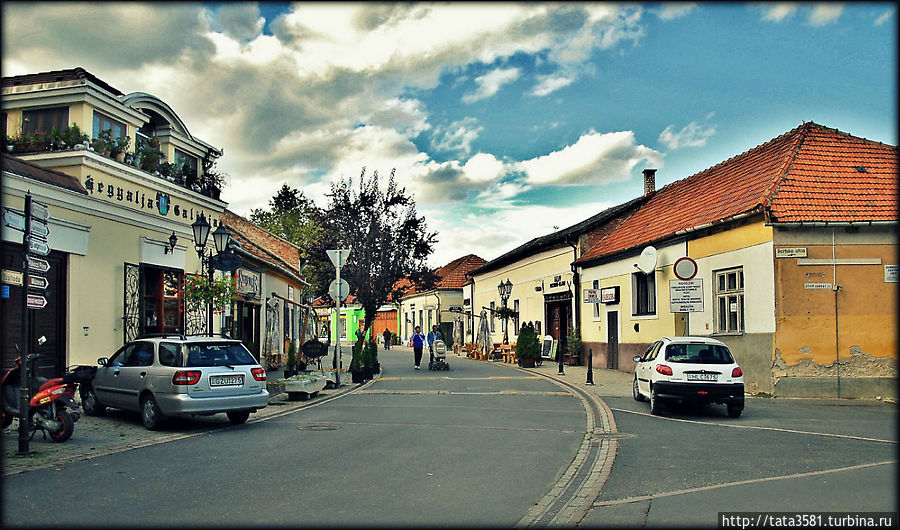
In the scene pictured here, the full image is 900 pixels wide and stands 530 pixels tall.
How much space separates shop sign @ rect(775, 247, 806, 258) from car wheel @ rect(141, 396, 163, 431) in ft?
47.4

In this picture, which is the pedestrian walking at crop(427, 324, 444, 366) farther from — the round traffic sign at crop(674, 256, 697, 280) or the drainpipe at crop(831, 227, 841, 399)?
the drainpipe at crop(831, 227, 841, 399)

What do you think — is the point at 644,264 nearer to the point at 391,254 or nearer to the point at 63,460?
the point at 391,254

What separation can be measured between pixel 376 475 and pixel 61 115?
45.6ft

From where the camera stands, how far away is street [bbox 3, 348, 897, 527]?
268 inches

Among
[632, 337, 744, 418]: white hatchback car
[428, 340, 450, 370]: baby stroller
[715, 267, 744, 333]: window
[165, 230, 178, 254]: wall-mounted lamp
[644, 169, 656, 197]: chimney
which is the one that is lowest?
[428, 340, 450, 370]: baby stroller

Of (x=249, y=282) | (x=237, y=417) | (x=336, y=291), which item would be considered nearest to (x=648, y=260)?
(x=336, y=291)

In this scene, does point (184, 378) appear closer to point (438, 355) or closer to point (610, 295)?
point (438, 355)

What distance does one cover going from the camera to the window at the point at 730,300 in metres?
20.0

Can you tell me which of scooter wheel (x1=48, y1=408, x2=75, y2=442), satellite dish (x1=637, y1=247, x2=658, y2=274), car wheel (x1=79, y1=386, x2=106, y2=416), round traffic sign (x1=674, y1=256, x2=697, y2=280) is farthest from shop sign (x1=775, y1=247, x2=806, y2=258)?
scooter wheel (x1=48, y1=408, x2=75, y2=442)

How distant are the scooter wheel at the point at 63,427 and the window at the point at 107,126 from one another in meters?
9.38

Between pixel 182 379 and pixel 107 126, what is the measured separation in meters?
9.64

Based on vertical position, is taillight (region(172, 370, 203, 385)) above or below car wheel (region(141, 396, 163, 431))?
above

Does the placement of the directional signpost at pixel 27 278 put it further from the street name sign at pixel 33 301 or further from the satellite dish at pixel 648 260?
the satellite dish at pixel 648 260

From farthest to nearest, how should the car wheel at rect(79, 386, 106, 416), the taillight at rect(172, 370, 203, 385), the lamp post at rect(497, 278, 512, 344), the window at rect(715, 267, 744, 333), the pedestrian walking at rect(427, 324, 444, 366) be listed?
the lamp post at rect(497, 278, 512, 344) < the pedestrian walking at rect(427, 324, 444, 366) < the window at rect(715, 267, 744, 333) < the car wheel at rect(79, 386, 106, 416) < the taillight at rect(172, 370, 203, 385)
